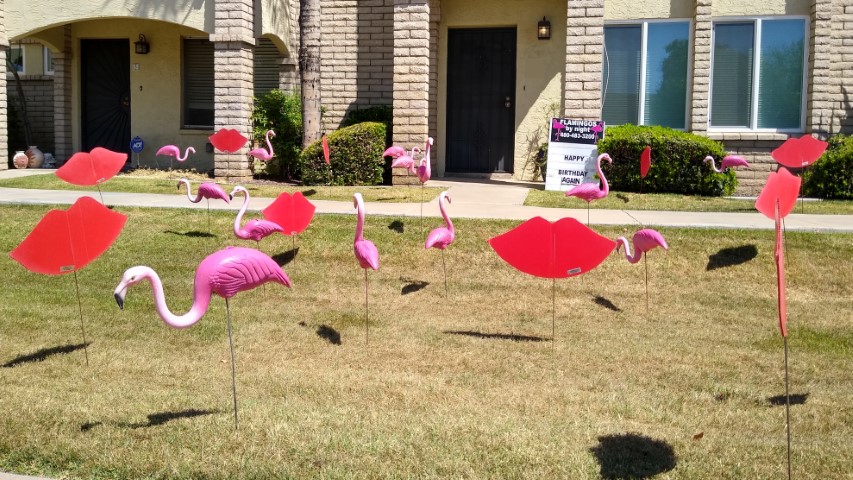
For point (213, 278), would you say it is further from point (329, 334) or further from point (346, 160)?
point (346, 160)

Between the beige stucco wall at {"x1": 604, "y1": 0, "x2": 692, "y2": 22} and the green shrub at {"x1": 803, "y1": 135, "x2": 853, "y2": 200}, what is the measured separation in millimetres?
3783

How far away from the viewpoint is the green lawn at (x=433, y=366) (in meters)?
4.16

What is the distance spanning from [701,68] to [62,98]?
563 inches

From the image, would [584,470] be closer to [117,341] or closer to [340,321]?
[340,321]

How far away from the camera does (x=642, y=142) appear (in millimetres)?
13469

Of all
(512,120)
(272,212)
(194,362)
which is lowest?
(194,362)

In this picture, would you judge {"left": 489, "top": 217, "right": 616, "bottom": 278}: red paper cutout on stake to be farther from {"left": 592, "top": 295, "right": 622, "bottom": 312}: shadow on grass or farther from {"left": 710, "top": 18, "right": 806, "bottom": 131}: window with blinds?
{"left": 710, "top": 18, "right": 806, "bottom": 131}: window with blinds

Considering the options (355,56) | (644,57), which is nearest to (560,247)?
(644,57)

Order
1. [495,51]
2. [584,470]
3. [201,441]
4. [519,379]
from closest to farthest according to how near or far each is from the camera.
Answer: [584,470], [201,441], [519,379], [495,51]

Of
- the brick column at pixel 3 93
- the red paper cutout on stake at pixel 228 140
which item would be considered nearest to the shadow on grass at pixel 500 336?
the red paper cutout on stake at pixel 228 140

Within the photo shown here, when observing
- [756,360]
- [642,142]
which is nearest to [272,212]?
[756,360]

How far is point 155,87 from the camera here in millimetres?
18781

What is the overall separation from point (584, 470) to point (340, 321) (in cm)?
353

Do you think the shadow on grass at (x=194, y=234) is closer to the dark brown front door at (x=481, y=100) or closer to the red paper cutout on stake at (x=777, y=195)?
the red paper cutout on stake at (x=777, y=195)
